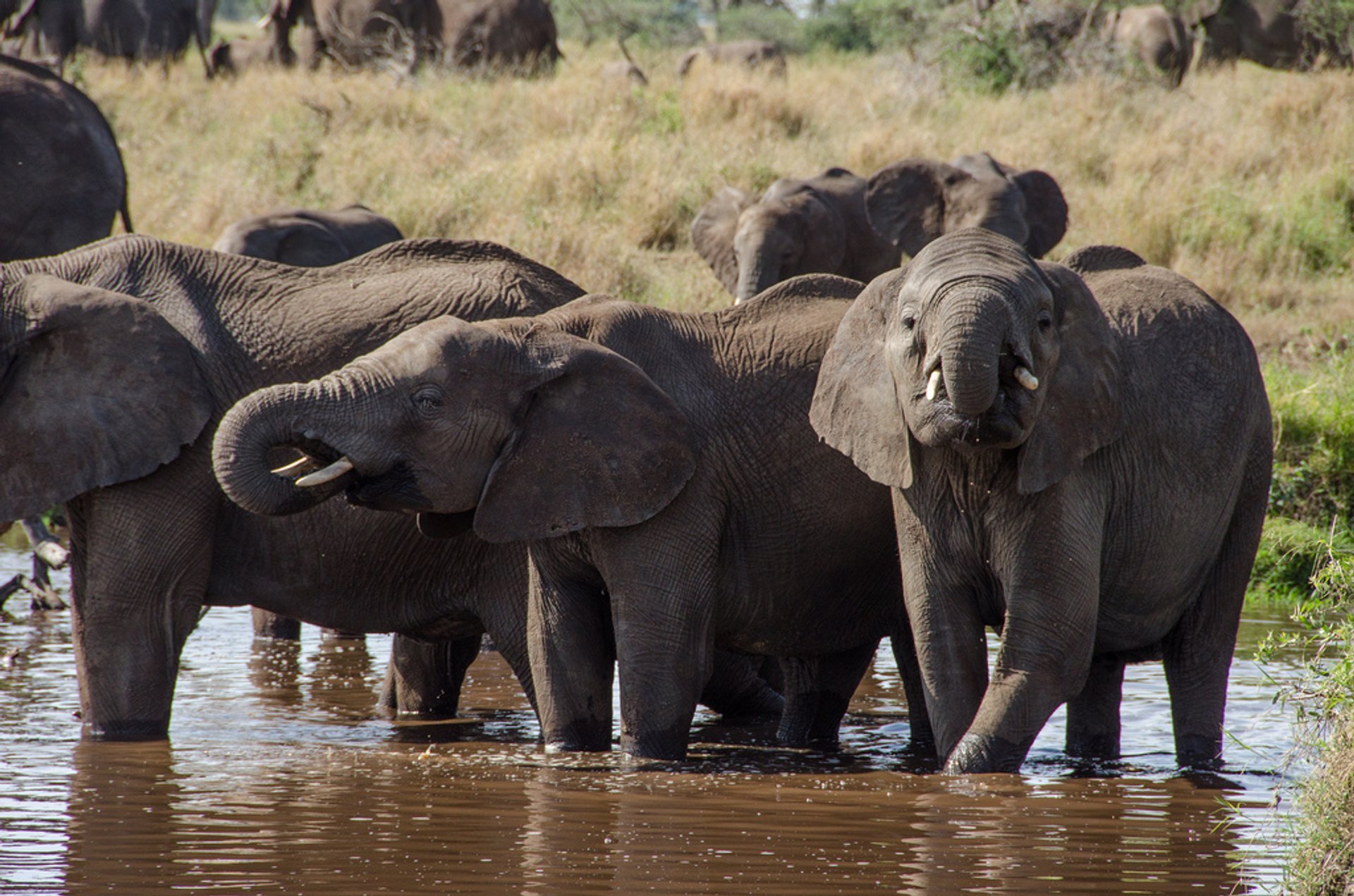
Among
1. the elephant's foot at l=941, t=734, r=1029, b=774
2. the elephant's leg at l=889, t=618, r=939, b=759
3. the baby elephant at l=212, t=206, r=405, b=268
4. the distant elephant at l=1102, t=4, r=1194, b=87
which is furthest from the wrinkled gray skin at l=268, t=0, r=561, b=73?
the elephant's foot at l=941, t=734, r=1029, b=774

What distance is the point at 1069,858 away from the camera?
5.55m

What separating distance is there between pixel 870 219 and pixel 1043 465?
923cm

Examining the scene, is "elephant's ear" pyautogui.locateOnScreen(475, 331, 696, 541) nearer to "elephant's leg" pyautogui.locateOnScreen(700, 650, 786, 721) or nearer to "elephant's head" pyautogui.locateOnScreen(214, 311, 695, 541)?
"elephant's head" pyautogui.locateOnScreen(214, 311, 695, 541)

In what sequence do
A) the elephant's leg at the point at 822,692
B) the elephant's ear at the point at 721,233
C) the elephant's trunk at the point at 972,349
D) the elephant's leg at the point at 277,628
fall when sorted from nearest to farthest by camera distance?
the elephant's trunk at the point at 972,349, the elephant's leg at the point at 822,692, the elephant's leg at the point at 277,628, the elephant's ear at the point at 721,233

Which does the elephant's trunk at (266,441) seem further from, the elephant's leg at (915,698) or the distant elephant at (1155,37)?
the distant elephant at (1155,37)

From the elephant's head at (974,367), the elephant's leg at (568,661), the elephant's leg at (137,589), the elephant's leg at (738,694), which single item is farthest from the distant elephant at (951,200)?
the elephant's leg at (137,589)

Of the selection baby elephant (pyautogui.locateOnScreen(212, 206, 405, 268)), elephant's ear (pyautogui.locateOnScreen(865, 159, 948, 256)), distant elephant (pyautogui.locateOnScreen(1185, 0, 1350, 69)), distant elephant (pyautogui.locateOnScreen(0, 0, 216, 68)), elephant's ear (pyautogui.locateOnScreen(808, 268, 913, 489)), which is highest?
distant elephant (pyautogui.locateOnScreen(0, 0, 216, 68))

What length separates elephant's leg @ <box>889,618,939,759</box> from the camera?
24.1ft

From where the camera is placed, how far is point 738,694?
27.0 ft

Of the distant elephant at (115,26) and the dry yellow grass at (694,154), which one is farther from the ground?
the distant elephant at (115,26)

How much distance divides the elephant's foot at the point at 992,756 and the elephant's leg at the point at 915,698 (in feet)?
3.52

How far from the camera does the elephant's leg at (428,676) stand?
26.3 ft

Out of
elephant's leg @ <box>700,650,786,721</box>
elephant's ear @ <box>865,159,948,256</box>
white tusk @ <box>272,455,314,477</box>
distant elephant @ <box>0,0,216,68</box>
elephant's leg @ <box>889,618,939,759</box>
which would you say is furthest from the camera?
distant elephant @ <box>0,0,216,68</box>

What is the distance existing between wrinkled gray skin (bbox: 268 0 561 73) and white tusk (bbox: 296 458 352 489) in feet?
58.9
